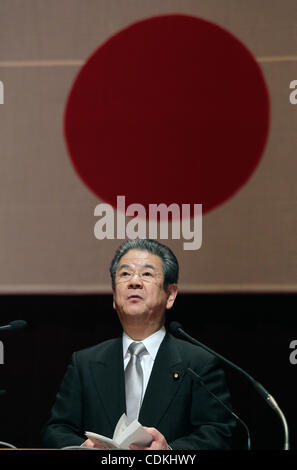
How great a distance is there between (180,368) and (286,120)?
1.46 metres

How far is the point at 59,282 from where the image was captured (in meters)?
3.76

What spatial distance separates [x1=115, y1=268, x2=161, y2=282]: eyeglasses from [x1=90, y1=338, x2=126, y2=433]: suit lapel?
14.2 inches

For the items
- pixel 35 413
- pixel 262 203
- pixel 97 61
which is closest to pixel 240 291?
pixel 262 203

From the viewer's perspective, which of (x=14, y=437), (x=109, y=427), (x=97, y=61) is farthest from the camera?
(x=97, y=61)

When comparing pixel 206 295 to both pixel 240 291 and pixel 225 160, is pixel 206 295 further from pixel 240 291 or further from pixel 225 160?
pixel 225 160

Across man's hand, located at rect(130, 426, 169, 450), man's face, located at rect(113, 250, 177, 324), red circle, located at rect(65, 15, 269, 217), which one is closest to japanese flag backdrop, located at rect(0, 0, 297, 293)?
red circle, located at rect(65, 15, 269, 217)

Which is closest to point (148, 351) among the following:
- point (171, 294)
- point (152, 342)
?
point (152, 342)

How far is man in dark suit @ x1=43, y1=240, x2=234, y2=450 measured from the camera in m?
3.20

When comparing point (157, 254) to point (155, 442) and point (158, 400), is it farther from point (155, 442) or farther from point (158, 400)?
point (155, 442)

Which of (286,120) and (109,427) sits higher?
(286,120)

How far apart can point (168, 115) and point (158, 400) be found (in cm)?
157

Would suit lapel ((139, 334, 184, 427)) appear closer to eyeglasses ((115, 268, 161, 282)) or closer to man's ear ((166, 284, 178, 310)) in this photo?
man's ear ((166, 284, 178, 310))

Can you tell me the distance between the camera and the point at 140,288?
3.40 m

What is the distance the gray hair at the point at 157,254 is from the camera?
345 cm
